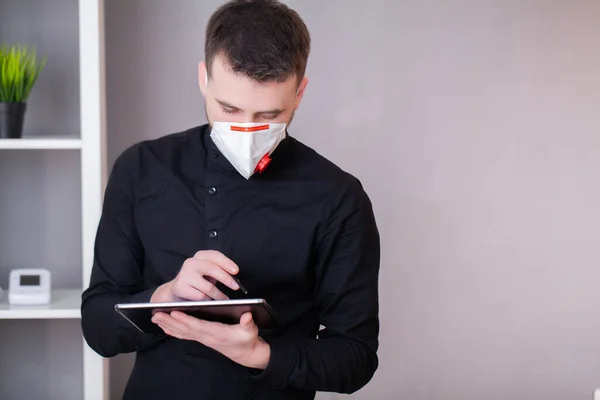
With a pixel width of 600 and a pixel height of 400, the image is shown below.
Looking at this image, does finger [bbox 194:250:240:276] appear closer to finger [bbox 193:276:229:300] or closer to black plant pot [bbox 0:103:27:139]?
finger [bbox 193:276:229:300]

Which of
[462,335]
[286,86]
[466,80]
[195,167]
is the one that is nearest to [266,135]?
[286,86]

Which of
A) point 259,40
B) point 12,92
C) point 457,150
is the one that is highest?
point 259,40

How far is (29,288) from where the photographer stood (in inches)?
94.1

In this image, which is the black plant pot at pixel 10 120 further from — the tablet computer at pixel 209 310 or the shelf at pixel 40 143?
the tablet computer at pixel 209 310

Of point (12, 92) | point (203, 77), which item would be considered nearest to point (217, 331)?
point (203, 77)

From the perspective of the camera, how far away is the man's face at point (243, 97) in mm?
1677

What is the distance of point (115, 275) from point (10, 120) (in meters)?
0.77

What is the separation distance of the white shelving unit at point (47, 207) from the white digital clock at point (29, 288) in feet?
0.40

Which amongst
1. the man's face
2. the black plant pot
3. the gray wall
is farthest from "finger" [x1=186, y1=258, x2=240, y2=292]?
the gray wall

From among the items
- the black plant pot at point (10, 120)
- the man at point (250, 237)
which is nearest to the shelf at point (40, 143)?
the black plant pot at point (10, 120)

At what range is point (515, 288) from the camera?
2.89 meters

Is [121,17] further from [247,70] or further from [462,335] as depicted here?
[462,335]

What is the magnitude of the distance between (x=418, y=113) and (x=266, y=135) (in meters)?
1.18

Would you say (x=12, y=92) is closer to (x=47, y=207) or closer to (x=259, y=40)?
(x=47, y=207)
